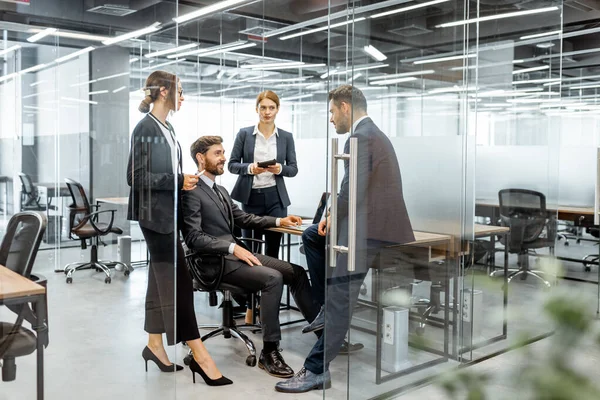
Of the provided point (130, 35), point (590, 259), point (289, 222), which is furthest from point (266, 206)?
point (590, 259)

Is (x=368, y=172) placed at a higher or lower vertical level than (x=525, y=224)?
higher

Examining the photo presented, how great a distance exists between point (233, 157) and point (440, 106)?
2.01 m

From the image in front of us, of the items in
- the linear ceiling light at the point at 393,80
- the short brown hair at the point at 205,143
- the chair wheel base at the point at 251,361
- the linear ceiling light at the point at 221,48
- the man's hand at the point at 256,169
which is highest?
the linear ceiling light at the point at 221,48

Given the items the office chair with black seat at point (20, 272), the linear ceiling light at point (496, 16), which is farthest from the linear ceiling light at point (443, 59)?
the office chair with black seat at point (20, 272)

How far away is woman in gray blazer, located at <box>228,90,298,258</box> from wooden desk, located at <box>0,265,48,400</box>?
2.20m

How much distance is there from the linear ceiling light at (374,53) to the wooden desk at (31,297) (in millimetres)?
1700

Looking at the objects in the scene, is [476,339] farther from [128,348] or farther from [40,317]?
[40,317]

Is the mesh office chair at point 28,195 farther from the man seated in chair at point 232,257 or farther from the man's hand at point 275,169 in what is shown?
the man's hand at point 275,169

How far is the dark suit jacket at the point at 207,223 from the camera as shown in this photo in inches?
135

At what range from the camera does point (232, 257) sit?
3.51 metres

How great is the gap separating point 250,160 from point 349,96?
2.16 m

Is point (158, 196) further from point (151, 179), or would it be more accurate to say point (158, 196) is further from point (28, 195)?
point (28, 195)

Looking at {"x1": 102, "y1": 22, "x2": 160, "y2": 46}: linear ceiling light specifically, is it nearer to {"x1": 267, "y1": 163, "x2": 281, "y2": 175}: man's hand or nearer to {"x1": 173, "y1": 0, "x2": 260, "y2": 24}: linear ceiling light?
{"x1": 267, "y1": 163, "x2": 281, "y2": 175}: man's hand


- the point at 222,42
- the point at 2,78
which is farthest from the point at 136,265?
the point at 222,42
